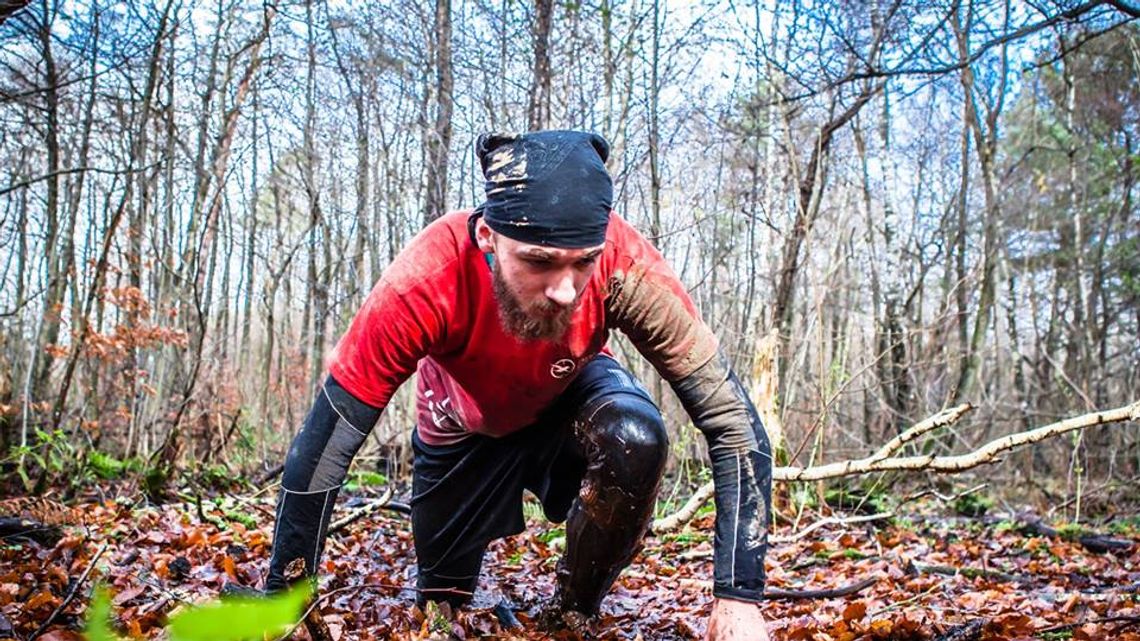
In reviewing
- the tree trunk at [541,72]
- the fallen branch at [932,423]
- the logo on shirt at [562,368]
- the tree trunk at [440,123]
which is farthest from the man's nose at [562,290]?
the tree trunk at [440,123]

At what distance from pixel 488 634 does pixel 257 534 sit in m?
2.05

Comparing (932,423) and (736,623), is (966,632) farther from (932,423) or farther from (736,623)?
(932,423)

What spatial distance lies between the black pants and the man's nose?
641 millimetres

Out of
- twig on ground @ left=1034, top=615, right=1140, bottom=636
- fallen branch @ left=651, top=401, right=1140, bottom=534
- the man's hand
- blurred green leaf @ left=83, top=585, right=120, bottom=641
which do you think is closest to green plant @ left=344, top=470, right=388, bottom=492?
fallen branch @ left=651, top=401, right=1140, bottom=534

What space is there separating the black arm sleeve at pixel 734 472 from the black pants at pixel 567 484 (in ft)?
1.26

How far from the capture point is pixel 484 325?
2.95 metres

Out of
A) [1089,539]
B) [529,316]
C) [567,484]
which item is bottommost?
[1089,539]

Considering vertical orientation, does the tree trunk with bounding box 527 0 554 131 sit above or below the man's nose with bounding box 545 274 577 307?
above

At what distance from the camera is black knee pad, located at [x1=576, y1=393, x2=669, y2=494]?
10.3 ft

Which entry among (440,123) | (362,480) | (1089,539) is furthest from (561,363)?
(440,123)

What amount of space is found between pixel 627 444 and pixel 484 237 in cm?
A: 94

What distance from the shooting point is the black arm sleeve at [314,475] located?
2.69 meters

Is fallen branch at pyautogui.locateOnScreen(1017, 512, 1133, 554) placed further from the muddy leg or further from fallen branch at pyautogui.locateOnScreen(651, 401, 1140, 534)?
the muddy leg

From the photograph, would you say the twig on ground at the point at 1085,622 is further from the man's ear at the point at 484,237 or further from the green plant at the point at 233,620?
the green plant at the point at 233,620
